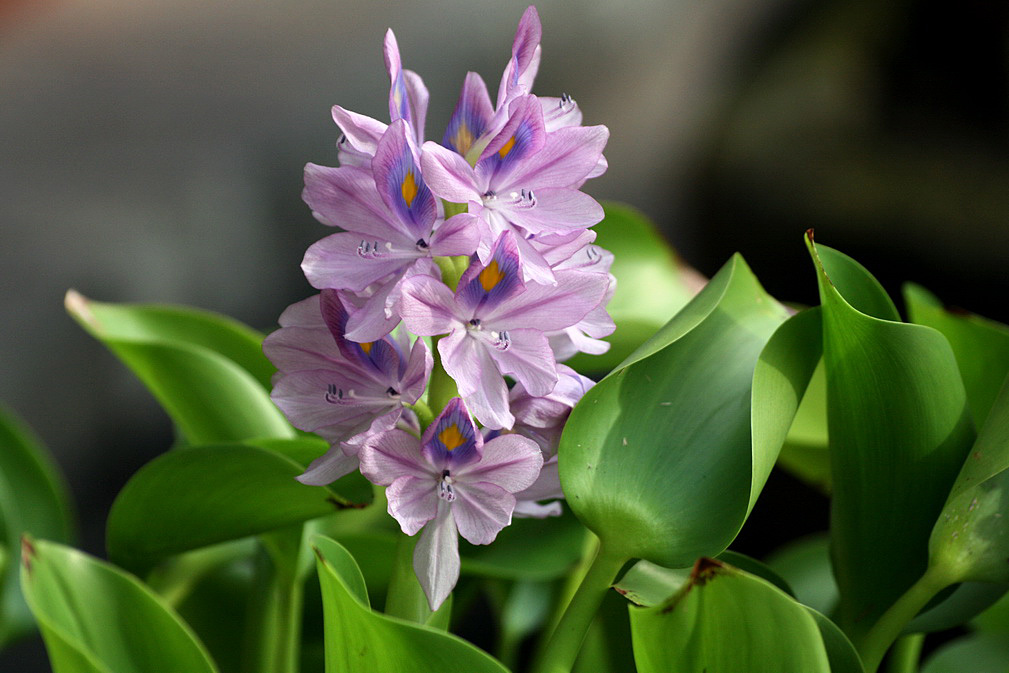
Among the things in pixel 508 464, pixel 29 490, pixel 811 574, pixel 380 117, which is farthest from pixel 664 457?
pixel 380 117

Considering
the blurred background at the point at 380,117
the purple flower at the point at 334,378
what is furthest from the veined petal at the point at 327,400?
the blurred background at the point at 380,117

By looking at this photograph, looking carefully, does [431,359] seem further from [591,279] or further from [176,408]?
[176,408]

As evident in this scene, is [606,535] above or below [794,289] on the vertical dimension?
above

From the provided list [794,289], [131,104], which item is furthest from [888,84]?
[131,104]

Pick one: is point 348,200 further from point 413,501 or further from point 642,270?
point 642,270

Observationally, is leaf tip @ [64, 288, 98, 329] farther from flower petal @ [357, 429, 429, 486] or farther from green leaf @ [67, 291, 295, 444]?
flower petal @ [357, 429, 429, 486]

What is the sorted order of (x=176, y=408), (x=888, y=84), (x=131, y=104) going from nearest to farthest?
(x=176, y=408)
(x=131, y=104)
(x=888, y=84)
